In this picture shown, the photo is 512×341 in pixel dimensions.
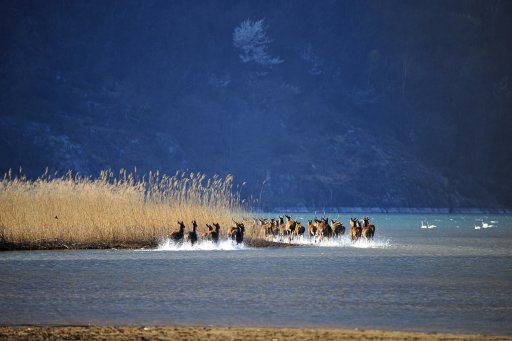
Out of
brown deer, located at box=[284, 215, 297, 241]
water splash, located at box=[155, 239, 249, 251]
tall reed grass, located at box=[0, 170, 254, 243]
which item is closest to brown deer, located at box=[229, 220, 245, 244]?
water splash, located at box=[155, 239, 249, 251]

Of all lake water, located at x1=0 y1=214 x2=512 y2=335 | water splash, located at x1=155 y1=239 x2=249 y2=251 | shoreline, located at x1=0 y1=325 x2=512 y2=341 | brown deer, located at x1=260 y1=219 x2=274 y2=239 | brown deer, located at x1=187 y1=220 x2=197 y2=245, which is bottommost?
shoreline, located at x1=0 y1=325 x2=512 y2=341

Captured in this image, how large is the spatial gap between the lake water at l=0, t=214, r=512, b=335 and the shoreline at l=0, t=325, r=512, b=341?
2.91 ft

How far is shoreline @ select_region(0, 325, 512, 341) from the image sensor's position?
58.4ft

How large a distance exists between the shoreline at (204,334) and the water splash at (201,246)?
25116 mm

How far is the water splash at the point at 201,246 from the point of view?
44.7 m

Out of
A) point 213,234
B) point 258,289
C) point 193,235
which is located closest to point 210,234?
point 213,234

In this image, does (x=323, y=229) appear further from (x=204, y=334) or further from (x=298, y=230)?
(x=204, y=334)

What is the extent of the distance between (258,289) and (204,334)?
874 centimetres

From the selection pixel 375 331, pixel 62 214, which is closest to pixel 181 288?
pixel 375 331

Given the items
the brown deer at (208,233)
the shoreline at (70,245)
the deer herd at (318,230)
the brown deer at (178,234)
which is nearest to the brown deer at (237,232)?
the brown deer at (208,233)

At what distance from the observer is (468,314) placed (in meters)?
21.7

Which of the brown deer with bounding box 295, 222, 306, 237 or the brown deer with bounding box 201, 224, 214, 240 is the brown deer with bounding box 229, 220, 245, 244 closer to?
the brown deer with bounding box 201, 224, 214, 240

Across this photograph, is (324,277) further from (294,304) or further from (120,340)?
(120,340)

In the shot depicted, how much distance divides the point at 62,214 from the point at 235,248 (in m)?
7.51
